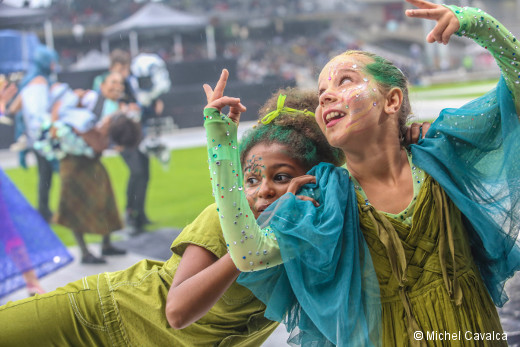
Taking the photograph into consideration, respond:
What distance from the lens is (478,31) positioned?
1498 mm

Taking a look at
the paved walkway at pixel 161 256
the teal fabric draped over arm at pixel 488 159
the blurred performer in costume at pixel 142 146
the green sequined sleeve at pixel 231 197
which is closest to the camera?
the green sequined sleeve at pixel 231 197

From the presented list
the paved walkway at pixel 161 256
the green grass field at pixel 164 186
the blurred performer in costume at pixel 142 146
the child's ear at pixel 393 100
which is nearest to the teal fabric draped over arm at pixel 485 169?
the child's ear at pixel 393 100

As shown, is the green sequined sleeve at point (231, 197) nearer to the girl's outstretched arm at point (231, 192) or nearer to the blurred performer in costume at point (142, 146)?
the girl's outstretched arm at point (231, 192)

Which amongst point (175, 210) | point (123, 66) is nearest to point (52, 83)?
point (123, 66)

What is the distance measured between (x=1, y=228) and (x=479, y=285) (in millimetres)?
3895

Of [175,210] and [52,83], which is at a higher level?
[52,83]

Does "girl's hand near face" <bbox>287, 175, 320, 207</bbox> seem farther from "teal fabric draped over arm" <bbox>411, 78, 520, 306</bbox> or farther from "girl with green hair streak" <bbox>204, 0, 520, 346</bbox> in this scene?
"teal fabric draped over arm" <bbox>411, 78, 520, 306</bbox>

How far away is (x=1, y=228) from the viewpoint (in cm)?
445

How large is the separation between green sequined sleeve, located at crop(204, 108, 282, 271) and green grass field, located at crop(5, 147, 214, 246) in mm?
4858

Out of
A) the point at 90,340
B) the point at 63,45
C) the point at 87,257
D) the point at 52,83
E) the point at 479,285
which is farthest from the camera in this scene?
the point at 63,45

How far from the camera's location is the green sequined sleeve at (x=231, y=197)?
140cm

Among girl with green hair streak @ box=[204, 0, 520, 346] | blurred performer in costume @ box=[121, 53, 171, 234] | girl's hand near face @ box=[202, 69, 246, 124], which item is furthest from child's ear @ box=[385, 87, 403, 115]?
blurred performer in costume @ box=[121, 53, 171, 234]

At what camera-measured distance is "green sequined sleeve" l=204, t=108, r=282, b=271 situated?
140 cm

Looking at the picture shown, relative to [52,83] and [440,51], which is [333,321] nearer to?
[52,83]
